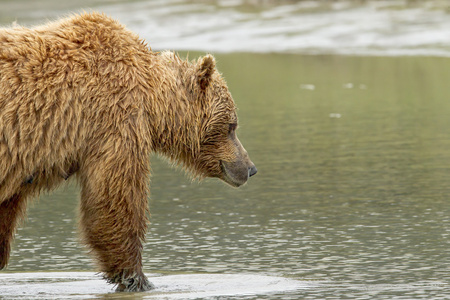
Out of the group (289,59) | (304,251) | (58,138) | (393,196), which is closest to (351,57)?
(289,59)

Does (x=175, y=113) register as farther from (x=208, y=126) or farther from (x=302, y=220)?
(x=302, y=220)

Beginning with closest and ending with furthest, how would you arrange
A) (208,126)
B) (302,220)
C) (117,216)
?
(117,216) → (208,126) → (302,220)

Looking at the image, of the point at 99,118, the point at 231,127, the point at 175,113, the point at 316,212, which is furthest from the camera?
the point at 316,212

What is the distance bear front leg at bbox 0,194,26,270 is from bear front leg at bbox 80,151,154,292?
517 millimetres

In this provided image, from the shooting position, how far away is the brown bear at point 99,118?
5.73 meters

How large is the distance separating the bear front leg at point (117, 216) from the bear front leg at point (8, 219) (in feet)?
1.70

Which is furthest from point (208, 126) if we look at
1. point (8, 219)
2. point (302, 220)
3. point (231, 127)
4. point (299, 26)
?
point (299, 26)

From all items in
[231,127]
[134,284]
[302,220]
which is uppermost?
[231,127]

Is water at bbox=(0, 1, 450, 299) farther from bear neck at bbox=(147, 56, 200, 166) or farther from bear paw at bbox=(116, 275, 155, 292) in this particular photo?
bear neck at bbox=(147, 56, 200, 166)

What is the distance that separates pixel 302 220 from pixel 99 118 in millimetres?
2576

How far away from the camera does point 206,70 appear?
6.26 metres

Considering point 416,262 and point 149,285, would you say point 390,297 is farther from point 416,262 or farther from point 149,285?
point 149,285

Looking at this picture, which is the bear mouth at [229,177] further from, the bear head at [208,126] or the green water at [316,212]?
the green water at [316,212]

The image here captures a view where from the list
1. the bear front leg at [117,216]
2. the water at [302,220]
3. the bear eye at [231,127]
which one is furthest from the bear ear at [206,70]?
the water at [302,220]
